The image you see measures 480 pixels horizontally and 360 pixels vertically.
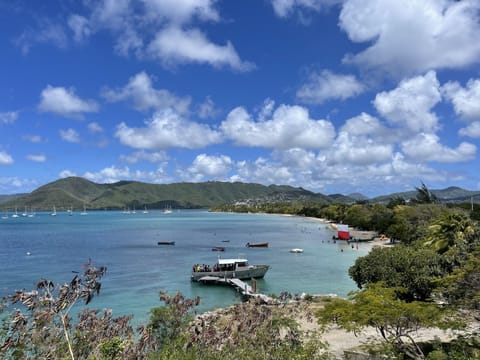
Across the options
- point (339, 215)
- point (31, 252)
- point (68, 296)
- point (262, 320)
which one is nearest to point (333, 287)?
point (262, 320)

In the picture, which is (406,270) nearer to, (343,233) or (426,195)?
(343,233)

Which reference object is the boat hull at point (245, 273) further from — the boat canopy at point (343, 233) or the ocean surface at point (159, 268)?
the boat canopy at point (343, 233)

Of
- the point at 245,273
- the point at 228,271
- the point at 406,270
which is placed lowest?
the point at 245,273

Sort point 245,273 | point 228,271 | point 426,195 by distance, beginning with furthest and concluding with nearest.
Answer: point 426,195 → point 228,271 → point 245,273

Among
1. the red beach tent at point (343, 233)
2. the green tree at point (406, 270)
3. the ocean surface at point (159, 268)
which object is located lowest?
the ocean surface at point (159, 268)

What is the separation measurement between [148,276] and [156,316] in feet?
111

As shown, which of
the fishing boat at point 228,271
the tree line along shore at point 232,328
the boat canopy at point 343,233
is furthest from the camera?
the boat canopy at point 343,233

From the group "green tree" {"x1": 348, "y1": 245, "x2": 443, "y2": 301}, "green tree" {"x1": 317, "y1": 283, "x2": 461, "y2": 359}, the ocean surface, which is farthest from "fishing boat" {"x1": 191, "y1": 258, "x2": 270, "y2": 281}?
"green tree" {"x1": 317, "y1": 283, "x2": 461, "y2": 359}

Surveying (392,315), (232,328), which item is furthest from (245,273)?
(392,315)

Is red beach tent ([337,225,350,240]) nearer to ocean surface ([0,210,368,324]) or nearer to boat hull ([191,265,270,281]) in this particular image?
ocean surface ([0,210,368,324])

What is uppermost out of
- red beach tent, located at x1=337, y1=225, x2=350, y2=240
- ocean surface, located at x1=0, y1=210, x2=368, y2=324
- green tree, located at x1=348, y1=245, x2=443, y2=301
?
green tree, located at x1=348, y1=245, x2=443, y2=301

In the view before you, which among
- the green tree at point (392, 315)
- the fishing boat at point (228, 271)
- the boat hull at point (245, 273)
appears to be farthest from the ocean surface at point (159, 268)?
the green tree at point (392, 315)

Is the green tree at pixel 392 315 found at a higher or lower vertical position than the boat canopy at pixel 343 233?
higher

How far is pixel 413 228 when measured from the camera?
7025 centimetres
